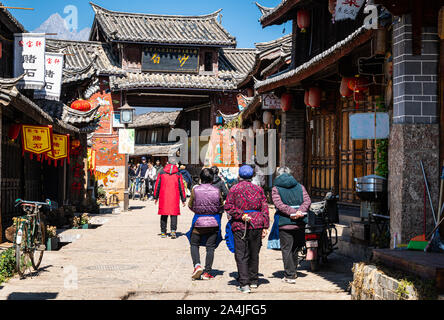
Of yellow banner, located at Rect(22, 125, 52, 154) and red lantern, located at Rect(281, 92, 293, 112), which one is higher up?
red lantern, located at Rect(281, 92, 293, 112)

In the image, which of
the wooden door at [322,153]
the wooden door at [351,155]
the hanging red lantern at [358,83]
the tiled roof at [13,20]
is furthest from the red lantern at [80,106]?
the hanging red lantern at [358,83]

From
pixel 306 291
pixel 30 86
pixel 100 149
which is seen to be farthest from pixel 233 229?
pixel 100 149

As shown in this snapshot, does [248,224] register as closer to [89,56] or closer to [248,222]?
[248,222]

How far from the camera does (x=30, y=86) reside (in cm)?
1429

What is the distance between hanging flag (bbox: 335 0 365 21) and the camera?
13.6 meters

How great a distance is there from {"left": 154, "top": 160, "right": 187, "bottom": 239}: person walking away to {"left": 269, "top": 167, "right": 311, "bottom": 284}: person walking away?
5855 millimetres

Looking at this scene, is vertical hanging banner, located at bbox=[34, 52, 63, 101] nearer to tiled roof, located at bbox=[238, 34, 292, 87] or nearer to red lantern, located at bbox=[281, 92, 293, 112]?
red lantern, located at bbox=[281, 92, 293, 112]

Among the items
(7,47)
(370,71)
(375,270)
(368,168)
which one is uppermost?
(7,47)

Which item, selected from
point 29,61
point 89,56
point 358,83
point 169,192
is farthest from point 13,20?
point 89,56

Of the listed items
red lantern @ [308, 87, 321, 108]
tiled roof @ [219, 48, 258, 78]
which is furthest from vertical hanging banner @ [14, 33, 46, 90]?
tiled roof @ [219, 48, 258, 78]

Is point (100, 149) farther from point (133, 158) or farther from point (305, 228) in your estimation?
point (305, 228)

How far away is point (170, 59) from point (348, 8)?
78.9 ft

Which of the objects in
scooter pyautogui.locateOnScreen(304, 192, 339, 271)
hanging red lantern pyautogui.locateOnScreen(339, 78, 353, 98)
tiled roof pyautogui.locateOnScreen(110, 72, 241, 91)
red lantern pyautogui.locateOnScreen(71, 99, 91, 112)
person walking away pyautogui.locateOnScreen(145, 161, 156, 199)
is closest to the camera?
scooter pyautogui.locateOnScreen(304, 192, 339, 271)

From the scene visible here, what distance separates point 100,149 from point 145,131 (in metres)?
20.4
